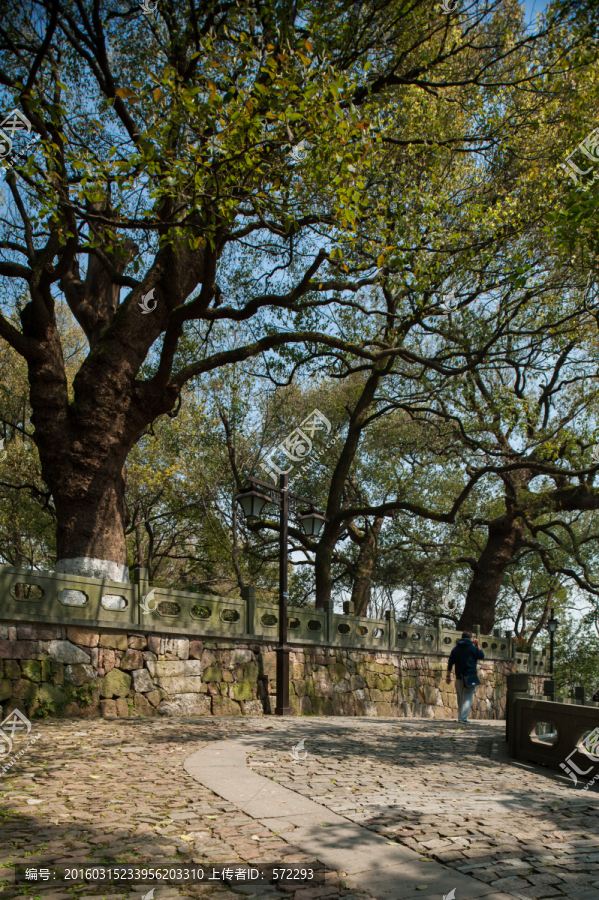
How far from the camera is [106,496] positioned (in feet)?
33.9

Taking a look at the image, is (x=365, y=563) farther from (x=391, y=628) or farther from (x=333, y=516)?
(x=333, y=516)

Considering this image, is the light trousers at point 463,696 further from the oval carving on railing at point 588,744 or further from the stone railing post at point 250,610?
the oval carving on railing at point 588,744

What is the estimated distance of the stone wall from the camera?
831cm

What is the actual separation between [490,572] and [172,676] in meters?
12.2

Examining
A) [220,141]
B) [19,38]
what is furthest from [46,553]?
[220,141]

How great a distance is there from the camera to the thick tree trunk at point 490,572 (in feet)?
65.2

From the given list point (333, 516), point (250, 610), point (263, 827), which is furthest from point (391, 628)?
point (263, 827)

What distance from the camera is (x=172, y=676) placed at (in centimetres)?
1023

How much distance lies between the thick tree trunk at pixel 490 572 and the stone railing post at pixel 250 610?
9810mm

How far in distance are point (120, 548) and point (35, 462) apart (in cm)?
1163

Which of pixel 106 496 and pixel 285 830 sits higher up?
pixel 106 496

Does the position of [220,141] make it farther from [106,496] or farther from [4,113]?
[106,496]

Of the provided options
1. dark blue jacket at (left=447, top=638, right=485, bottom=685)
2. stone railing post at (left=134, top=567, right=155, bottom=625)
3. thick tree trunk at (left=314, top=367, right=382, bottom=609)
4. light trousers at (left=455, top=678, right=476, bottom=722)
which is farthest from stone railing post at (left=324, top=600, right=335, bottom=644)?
stone railing post at (left=134, top=567, right=155, bottom=625)

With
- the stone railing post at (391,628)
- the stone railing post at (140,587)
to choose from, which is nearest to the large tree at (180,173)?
the stone railing post at (140,587)
